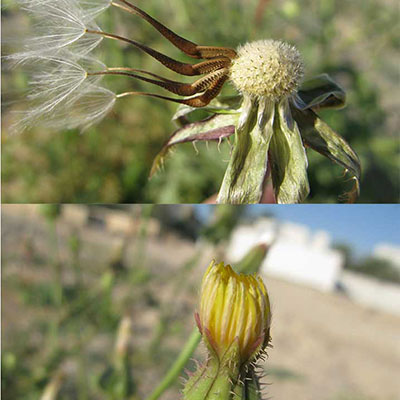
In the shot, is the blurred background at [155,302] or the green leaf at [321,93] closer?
the green leaf at [321,93]

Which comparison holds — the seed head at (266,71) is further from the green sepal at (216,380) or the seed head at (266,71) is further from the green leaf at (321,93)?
the green sepal at (216,380)

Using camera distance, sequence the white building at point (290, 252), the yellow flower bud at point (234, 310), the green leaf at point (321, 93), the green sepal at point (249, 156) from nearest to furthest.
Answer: the yellow flower bud at point (234, 310), the green sepal at point (249, 156), the green leaf at point (321, 93), the white building at point (290, 252)

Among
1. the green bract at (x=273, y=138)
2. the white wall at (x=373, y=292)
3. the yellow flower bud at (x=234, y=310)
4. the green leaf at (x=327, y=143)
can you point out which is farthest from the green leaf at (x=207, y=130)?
the white wall at (x=373, y=292)

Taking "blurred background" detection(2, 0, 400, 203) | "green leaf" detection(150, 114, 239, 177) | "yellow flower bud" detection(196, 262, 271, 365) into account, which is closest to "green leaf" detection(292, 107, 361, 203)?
"green leaf" detection(150, 114, 239, 177)

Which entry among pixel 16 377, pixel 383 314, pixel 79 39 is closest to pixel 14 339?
pixel 16 377

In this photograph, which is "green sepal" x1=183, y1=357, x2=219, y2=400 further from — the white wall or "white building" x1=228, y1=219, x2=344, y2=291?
the white wall
